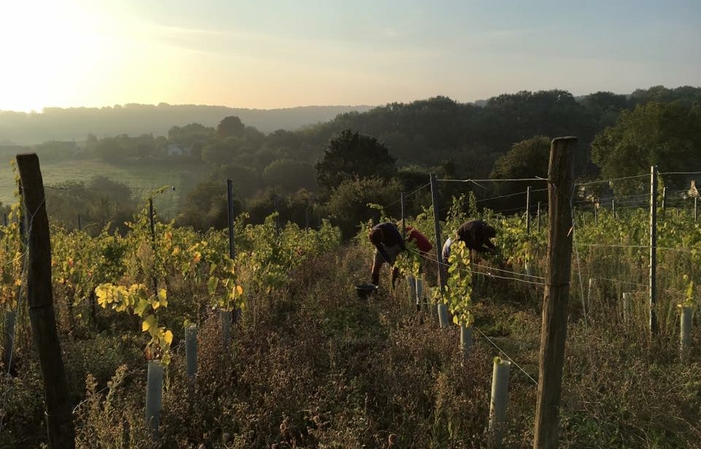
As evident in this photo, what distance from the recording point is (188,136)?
90.4 m

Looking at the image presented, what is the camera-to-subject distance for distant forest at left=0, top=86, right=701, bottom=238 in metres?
27.9

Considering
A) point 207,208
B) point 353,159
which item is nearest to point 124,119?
point 207,208

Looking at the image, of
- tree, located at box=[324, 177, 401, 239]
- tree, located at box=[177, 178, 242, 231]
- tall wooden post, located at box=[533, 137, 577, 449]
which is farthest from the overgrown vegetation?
tree, located at box=[177, 178, 242, 231]

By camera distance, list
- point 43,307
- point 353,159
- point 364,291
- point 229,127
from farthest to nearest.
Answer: point 229,127 < point 353,159 < point 364,291 < point 43,307

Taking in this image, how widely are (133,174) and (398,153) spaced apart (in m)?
36.3

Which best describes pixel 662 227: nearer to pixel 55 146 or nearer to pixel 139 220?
pixel 139 220

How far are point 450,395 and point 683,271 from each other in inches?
183

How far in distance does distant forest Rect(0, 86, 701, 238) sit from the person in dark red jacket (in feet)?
5.49

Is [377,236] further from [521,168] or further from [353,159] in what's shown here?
[353,159]

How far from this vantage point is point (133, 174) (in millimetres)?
62812

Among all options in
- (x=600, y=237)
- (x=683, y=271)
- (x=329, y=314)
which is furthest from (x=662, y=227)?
(x=329, y=314)

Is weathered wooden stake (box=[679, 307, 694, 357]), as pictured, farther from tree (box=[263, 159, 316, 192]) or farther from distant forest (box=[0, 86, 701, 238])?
tree (box=[263, 159, 316, 192])

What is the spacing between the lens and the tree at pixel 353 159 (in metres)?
32.2

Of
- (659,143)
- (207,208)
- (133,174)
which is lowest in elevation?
(207,208)
